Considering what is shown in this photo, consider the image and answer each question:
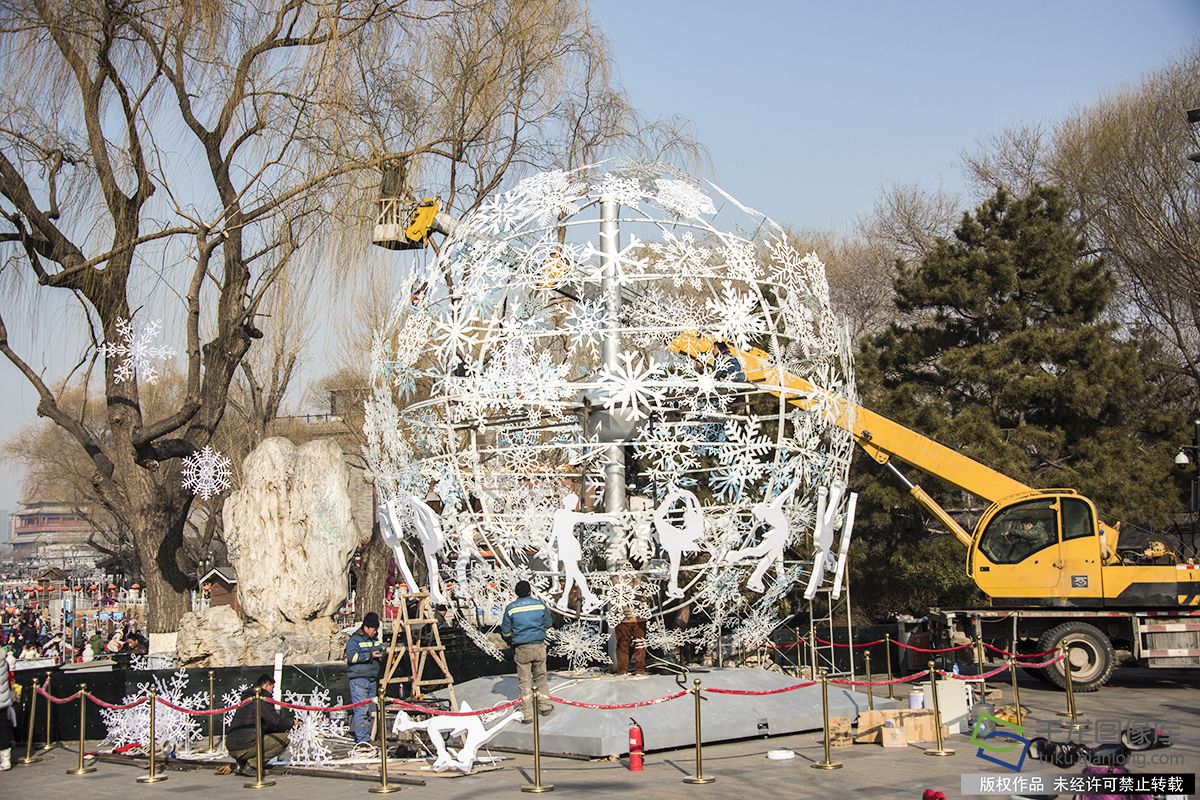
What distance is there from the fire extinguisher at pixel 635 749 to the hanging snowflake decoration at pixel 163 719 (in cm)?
487

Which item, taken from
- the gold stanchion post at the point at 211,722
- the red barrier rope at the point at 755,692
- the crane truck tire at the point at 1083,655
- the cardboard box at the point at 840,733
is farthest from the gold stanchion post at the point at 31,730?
the crane truck tire at the point at 1083,655

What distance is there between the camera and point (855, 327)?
33.0 metres

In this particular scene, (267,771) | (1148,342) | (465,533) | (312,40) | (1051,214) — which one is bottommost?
(267,771)

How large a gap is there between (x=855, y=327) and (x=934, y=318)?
32.7 ft

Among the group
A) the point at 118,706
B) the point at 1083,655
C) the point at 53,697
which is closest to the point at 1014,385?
the point at 1083,655

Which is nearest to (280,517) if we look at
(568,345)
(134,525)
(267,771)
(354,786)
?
(134,525)

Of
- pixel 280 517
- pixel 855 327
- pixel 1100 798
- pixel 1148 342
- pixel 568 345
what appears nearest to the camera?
pixel 1100 798

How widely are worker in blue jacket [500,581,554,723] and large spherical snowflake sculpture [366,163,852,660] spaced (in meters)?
0.17

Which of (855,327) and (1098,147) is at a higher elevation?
(1098,147)

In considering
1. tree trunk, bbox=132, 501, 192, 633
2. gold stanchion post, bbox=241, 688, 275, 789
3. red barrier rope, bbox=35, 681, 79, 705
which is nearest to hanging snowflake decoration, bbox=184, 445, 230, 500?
tree trunk, bbox=132, 501, 192, 633

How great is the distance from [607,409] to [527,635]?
7.16ft

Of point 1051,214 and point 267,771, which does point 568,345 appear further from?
point 1051,214

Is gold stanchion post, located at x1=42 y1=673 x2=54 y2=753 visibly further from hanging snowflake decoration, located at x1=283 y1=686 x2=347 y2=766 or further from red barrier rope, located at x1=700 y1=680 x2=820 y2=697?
red barrier rope, located at x1=700 y1=680 x2=820 y2=697

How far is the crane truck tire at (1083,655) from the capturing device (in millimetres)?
15211
